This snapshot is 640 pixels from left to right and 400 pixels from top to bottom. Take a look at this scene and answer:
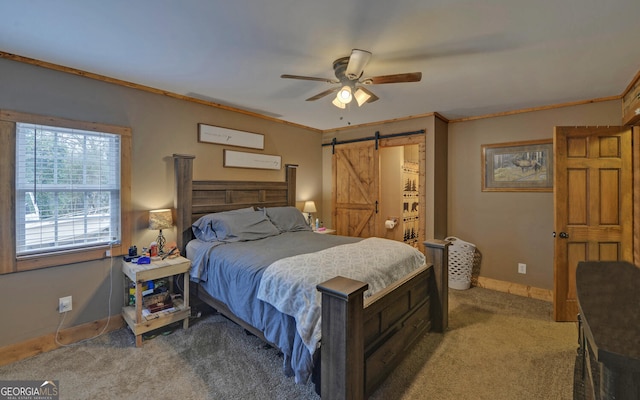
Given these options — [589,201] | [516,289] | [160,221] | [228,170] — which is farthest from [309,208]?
[589,201]

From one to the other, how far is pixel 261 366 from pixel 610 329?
2.23 meters

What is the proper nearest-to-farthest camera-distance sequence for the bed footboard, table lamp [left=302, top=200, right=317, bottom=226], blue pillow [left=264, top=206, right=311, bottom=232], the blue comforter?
1. the bed footboard
2. the blue comforter
3. blue pillow [left=264, top=206, right=311, bottom=232]
4. table lamp [left=302, top=200, right=317, bottom=226]

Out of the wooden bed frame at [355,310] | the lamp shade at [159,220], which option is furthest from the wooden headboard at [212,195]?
the lamp shade at [159,220]

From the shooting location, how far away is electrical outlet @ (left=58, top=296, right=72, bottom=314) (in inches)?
102

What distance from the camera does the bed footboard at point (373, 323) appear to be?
1570 mm

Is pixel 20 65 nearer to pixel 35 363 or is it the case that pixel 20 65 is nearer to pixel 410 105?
pixel 35 363

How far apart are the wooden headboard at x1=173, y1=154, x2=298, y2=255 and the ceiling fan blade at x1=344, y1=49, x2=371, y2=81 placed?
2.12 meters

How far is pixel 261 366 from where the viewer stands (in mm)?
2283

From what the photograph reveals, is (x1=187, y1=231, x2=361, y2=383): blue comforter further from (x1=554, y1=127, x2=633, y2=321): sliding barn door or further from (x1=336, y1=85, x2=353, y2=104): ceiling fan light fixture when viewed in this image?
(x1=554, y1=127, x2=633, y2=321): sliding barn door

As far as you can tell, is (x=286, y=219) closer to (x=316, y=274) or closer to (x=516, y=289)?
(x=316, y=274)

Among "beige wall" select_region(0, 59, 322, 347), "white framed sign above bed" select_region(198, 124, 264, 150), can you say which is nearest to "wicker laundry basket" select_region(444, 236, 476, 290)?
"white framed sign above bed" select_region(198, 124, 264, 150)

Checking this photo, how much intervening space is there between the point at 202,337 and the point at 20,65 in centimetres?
282

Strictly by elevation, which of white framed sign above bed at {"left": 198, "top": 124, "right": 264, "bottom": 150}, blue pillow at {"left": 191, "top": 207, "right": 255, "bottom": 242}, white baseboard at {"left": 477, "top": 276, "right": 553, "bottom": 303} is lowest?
white baseboard at {"left": 477, "top": 276, "right": 553, "bottom": 303}

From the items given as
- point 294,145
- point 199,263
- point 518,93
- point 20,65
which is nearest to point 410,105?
point 518,93
